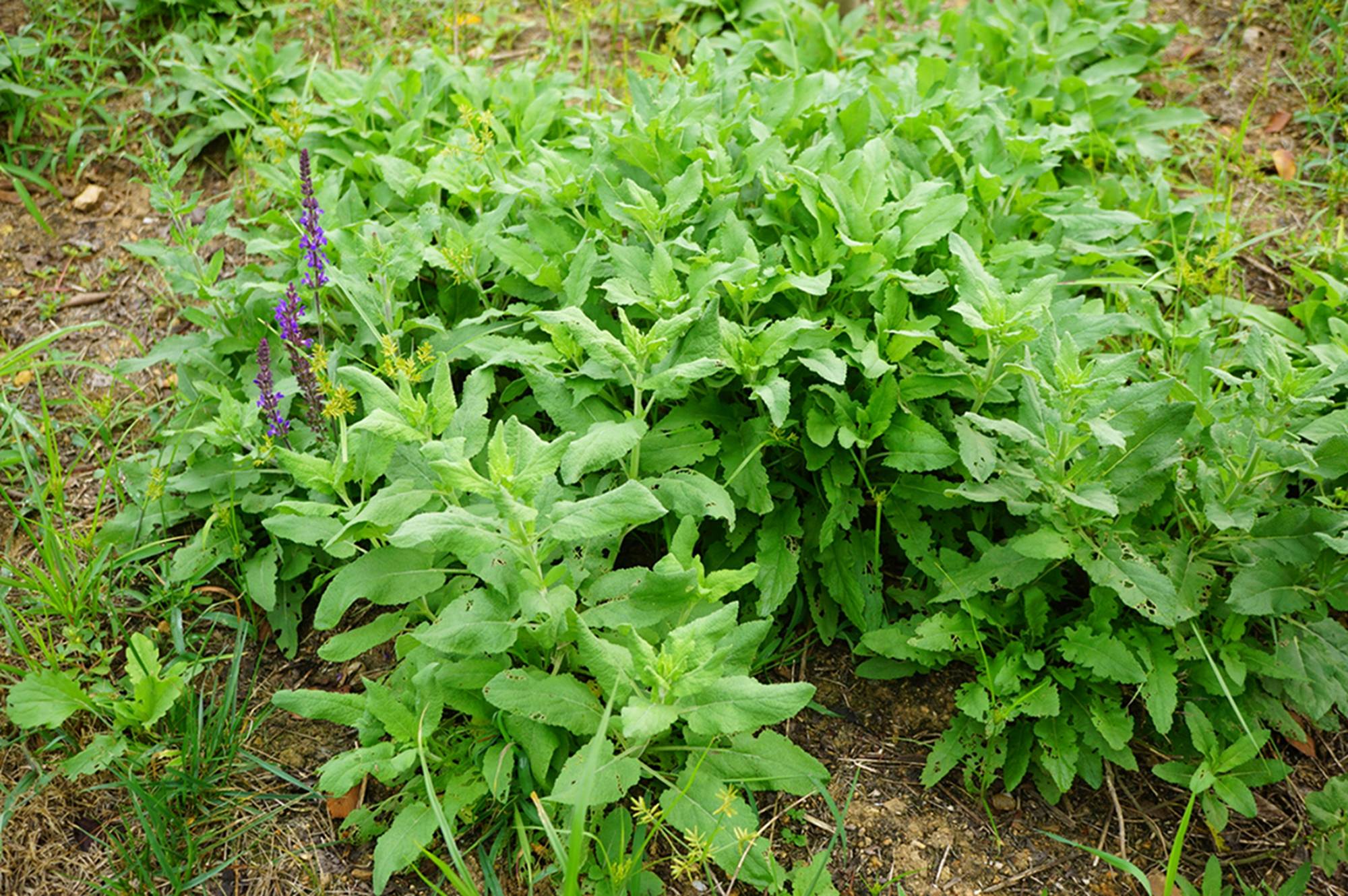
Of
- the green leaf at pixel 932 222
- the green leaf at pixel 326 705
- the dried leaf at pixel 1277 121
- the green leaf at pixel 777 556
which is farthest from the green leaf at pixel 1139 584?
the dried leaf at pixel 1277 121

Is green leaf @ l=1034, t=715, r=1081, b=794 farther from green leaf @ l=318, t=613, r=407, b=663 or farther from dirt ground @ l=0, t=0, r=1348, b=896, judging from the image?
green leaf @ l=318, t=613, r=407, b=663

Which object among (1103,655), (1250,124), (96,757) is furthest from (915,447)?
(1250,124)

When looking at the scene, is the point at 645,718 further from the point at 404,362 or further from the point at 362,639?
the point at 404,362

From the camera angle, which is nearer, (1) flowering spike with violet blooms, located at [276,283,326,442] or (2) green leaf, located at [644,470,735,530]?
(2) green leaf, located at [644,470,735,530]

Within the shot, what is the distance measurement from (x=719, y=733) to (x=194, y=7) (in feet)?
13.0

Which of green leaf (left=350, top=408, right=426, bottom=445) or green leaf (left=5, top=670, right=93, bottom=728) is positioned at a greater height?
green leaf (left=350, top=408, right=426, bottom=445)

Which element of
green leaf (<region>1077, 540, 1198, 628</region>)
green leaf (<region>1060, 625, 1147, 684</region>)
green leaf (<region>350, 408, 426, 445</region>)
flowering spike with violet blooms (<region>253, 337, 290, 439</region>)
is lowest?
green leaf (<region>1060, 625, 1147, 684</region>)

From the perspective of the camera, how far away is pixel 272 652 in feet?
8.70

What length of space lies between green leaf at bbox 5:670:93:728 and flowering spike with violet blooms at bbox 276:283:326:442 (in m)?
0.81

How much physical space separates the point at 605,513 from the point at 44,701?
4.54 feet

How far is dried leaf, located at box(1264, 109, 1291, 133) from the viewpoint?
13.5ft

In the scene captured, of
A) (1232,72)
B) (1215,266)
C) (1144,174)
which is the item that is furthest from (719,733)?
(1232,72)

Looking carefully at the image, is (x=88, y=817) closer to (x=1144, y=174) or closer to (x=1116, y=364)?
(x=1116, y=364)

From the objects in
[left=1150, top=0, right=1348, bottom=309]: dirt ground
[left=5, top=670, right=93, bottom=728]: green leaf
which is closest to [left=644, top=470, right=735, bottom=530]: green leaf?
[left=5, top=670, right=93, bottom=728]: green leaf
